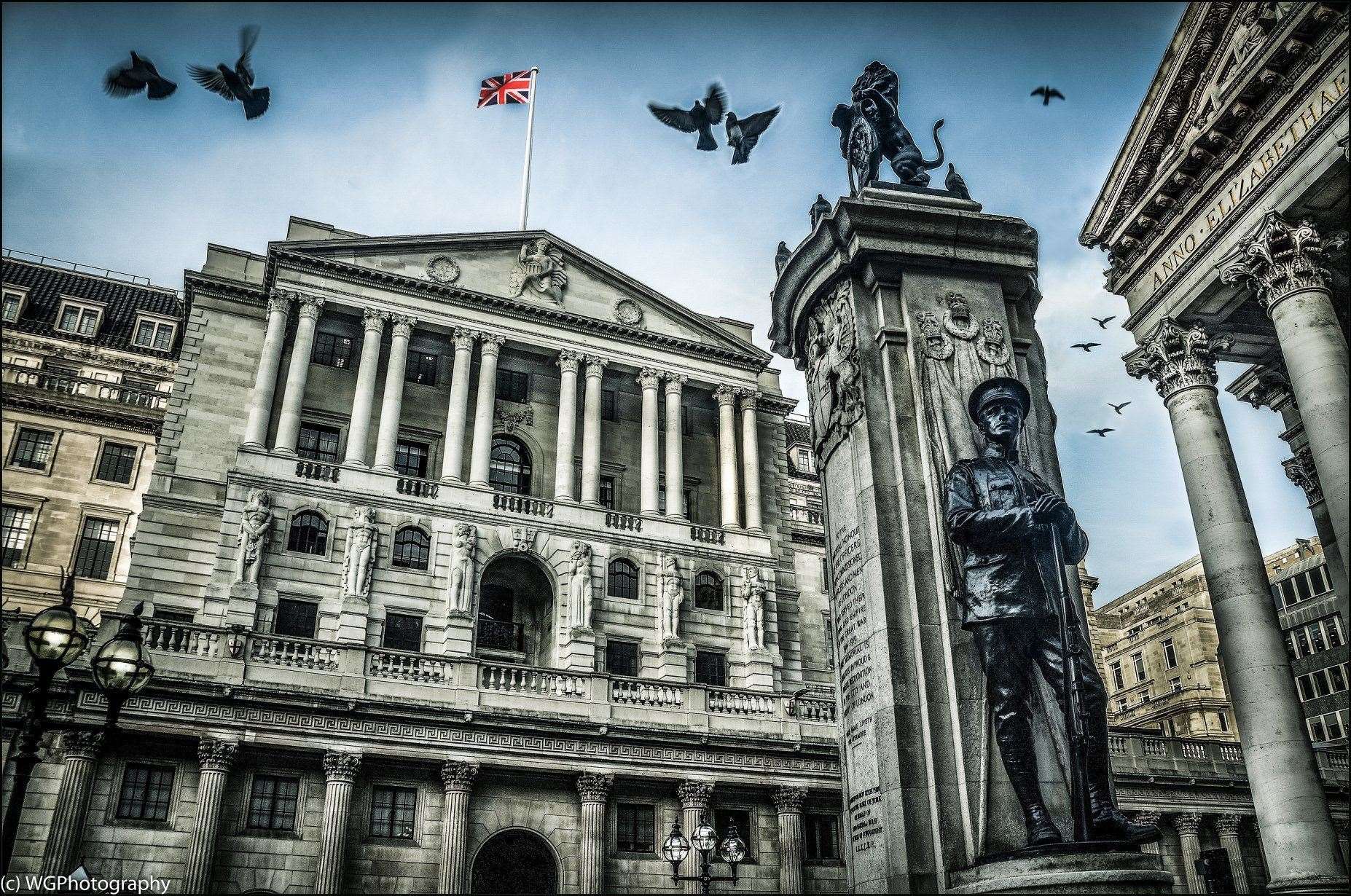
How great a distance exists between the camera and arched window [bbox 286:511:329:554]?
124 ft

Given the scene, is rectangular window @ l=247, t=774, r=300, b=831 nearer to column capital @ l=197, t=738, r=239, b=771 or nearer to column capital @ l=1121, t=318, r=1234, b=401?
column capital @ l=197, t=738, r=239, b=771

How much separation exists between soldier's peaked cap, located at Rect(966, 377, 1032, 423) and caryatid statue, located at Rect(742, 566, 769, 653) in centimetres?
3116

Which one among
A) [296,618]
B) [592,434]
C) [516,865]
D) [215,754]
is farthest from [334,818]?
[592,434]

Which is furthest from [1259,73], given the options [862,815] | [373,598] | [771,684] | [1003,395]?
[373,598]

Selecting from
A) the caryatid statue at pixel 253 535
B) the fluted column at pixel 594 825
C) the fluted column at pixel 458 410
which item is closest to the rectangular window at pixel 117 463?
the caryatid statue at pixel 253 535

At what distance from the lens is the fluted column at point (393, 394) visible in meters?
40.9

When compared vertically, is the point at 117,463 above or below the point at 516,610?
above

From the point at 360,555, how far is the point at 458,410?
25.9ft

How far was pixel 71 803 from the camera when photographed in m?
27.8

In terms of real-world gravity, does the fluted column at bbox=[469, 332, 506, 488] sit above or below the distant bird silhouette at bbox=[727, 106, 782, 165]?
→ above

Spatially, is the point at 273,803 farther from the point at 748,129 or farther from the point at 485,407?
the point at 748,129

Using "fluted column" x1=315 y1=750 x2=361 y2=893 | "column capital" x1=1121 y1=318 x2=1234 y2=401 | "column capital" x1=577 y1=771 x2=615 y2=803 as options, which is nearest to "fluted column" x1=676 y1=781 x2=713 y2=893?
"column capital" x1=577 y1=771 x2=615 y2=803

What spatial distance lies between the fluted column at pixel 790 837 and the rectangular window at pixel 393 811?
1012 centimetres

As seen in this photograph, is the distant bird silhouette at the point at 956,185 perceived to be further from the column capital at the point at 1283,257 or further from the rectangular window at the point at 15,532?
the rectangular window at the point at 15,532
